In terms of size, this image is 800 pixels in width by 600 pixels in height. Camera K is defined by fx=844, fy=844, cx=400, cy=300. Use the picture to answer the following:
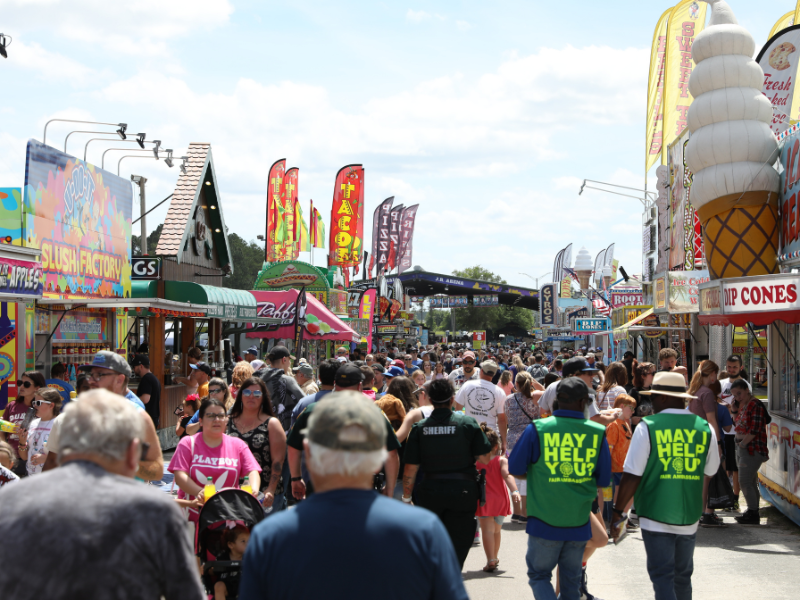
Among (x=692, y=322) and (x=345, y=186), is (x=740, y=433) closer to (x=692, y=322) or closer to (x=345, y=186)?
(x=692, y=322)

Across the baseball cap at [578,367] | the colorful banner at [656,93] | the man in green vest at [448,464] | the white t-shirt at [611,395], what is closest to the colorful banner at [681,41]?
the colorful banner at [656,93]

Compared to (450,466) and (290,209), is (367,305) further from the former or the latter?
(450,466)

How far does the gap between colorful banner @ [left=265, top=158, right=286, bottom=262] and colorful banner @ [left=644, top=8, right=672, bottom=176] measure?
610 inches

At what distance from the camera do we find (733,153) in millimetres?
12664

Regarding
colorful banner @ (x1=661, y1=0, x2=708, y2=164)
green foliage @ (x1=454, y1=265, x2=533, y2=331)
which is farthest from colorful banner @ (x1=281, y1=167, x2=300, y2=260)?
green foliage @ (x1=454, y1=265, x2=533, y2=331)

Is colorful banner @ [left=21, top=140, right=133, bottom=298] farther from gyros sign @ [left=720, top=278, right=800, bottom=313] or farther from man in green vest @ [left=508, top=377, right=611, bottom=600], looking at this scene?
gyros sign @ [left=720, top=278, right=800, bottom=313]

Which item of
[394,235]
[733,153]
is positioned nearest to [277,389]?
[733,153]

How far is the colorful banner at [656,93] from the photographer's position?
21.3 m

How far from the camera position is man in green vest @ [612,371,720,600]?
5227mm

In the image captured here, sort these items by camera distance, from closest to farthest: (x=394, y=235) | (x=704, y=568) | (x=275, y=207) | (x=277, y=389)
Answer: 1. (x=704, y=568)
2. (x=277, y=389)
3. (x=275, y=207)
4. (x=394, y=235)

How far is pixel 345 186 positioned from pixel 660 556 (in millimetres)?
31982

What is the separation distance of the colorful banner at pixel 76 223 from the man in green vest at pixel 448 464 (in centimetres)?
814

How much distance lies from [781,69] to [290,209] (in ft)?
72.4

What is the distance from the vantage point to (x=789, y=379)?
1060 cm
